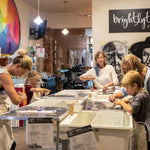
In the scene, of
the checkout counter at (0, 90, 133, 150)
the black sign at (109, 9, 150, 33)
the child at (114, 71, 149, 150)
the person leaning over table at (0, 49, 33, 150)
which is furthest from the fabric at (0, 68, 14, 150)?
the black sign at (109, 9, 150, 33)

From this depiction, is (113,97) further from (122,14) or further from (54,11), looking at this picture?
(54,11)

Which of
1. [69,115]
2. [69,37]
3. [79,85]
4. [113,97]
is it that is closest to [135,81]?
[113,97]

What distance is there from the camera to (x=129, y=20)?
19.5 feet

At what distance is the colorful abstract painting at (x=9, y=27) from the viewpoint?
6430mm

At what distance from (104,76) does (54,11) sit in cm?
622

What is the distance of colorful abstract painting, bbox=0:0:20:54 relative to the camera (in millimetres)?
6430

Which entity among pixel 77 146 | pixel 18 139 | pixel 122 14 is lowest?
pixel 18 139

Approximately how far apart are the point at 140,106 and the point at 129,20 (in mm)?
4159

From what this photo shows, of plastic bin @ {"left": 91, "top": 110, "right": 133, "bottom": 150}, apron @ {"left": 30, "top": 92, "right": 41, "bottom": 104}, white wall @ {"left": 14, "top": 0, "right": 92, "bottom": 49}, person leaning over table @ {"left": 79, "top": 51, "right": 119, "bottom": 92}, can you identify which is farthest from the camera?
white wall @ {"left": 14, "top": 0, "right": 92, "bottom": 49}

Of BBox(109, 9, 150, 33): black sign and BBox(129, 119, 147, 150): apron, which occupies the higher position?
BBox(109, 9, 150, 33): black sign

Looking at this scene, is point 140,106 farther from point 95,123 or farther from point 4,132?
point 4,132

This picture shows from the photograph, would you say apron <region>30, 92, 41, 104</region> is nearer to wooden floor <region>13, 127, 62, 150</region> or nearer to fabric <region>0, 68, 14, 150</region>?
wooden floor <region>13, 127, 62, 150</region>

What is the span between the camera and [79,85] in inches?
442

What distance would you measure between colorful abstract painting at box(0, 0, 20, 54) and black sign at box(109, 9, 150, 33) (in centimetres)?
272
